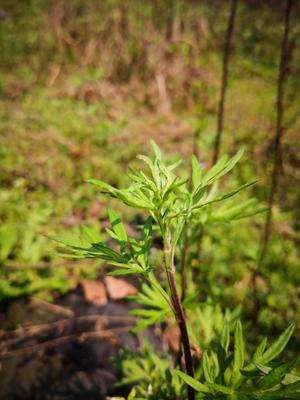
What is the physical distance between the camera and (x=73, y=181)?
3.73 metres

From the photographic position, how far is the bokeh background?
8.34 feet

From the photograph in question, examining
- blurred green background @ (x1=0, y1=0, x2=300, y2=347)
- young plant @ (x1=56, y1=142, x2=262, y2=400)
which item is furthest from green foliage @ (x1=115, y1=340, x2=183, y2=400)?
blurred green background @ (x1=0, y1=0, x2=300, y2=347)

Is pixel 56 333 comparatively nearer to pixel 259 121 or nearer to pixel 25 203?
pixel 25 203

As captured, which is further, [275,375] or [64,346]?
[64,346]

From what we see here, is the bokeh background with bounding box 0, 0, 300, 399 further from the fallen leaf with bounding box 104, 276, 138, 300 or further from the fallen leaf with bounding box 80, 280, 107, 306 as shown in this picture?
the fallen leaf with bounding box 104, 276, 138, 300

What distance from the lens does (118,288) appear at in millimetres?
2605

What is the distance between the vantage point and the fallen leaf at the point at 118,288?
8.36 feet

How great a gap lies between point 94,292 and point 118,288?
209mm

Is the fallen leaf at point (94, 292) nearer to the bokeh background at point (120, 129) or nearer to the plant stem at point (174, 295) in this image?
the bokeh background at point (120, 129)

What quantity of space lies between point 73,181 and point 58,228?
33.3 inches

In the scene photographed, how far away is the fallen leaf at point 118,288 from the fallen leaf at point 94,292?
54 mm

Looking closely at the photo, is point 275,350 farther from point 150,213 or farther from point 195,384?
point 150,213

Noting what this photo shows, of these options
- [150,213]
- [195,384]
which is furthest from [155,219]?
[195,384]

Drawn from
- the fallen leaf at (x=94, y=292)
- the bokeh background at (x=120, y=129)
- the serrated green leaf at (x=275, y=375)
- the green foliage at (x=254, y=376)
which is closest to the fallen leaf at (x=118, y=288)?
the fallen leaf at (x=94, y=292)
